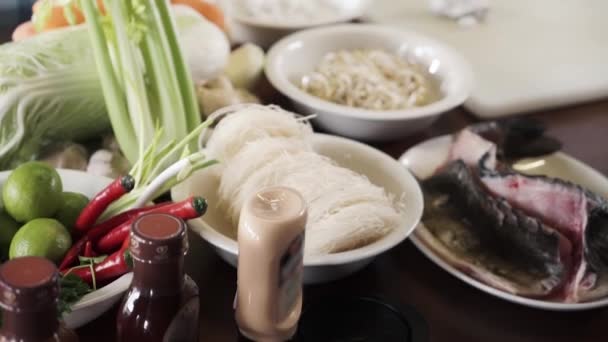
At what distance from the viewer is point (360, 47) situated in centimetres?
138

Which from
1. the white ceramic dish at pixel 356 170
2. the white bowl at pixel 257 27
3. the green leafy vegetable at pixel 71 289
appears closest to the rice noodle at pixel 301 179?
the white ceramic dish at pixel 356 170

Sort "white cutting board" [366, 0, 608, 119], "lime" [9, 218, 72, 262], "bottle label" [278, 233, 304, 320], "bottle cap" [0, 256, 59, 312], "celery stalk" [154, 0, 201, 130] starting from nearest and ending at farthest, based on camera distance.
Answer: "bottle cap" [0, 256, 59, 312] < "bottle label" [278, 233, 304, 320] < "lime" [9, 218, 72, 262] < "celery stalk" [154, 0, 201, 130] < "white cutting board" [366, 0, 608, 119]

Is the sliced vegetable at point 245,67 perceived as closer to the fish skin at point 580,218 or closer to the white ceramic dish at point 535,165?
the white ceramic dish at point 535,165

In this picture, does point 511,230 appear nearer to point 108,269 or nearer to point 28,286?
point 108,269

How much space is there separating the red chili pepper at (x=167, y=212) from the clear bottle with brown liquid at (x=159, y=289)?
0.09 m

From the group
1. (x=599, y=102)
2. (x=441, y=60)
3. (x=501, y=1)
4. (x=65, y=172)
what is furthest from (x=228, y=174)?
(x=501, y=1)

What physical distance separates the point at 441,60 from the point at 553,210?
0.48 meters

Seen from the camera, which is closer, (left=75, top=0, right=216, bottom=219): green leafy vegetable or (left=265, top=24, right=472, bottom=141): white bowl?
(left=75, top=0, right=216, bottom=219): green leafy vegetable

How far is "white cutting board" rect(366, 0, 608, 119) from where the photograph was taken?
4.23ft

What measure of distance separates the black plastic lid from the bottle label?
8 centimetres

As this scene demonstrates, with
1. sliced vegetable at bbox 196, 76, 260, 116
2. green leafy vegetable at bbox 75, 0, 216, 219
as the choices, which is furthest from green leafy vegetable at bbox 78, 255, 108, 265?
sliced vegetable at bbox 196, 76, 260, 116

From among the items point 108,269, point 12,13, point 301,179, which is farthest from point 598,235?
point 12,13

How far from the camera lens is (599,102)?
1.34 m

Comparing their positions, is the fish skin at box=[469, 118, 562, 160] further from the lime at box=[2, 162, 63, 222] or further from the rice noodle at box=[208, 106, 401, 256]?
the lime at box=[2, 162, 63, 222]
